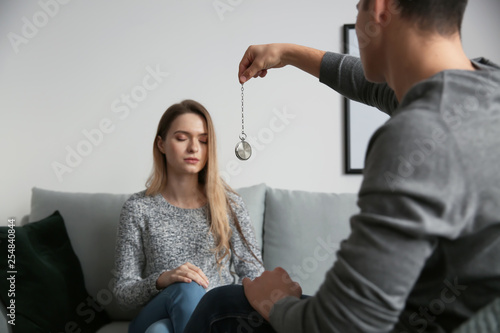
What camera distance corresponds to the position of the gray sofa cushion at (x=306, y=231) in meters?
1.89

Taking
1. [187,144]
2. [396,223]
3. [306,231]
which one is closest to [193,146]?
[187,144]

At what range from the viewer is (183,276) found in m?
1.53

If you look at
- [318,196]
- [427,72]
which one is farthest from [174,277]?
[427,72]

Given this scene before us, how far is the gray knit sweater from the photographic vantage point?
1.77m

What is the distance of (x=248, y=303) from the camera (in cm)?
77

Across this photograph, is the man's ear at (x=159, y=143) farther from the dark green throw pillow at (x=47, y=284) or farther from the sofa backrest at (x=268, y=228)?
the dark green throw pillow at (x=47, y=284)

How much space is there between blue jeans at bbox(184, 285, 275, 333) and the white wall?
5.10 ft

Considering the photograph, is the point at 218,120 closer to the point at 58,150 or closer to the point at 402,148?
the point at 58,150

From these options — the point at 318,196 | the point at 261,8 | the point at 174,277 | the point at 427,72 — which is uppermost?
the point at 261,8

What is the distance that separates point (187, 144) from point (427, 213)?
1.45 metres

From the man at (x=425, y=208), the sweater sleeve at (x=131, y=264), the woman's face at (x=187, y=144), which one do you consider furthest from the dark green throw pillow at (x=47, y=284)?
the man at (x=425, y=208)

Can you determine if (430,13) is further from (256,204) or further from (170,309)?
(256,204)

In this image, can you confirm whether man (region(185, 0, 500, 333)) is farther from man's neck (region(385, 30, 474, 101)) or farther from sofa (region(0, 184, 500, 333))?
sofa (region(0, 184, 500, 333))

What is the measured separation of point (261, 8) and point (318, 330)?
6.62 ft
